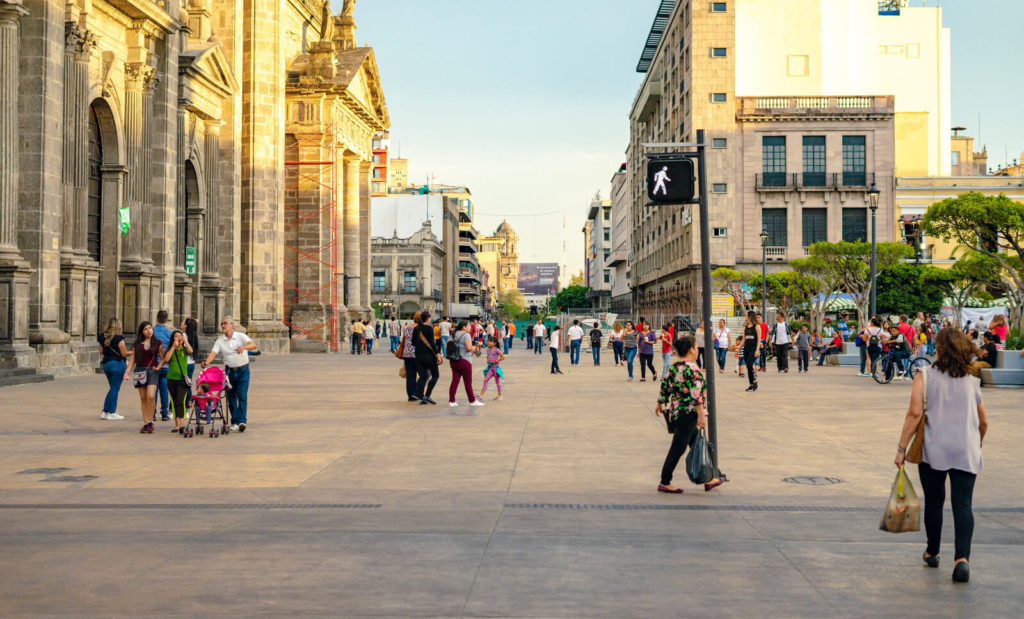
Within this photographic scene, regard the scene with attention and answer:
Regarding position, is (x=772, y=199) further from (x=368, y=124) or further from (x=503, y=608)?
(x=503, y=608)

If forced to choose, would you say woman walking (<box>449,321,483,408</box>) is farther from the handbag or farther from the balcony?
the balcony

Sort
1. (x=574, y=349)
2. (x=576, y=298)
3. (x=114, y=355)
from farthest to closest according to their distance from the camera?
(x=576, y=298), (x=574, y=349), (x=114, y=355)

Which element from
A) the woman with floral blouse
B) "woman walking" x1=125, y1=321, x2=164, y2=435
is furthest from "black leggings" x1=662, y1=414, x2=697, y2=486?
"woman walking" x1=125, y1=321, x2=164, y2=435

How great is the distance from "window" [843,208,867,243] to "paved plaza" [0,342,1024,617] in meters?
54.5

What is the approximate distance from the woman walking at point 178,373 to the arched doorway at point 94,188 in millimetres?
15524

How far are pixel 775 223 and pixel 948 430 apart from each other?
6354cm

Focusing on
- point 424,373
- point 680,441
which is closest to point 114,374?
point 424,373

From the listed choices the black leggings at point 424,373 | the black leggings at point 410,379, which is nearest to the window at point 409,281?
the black leggings at point 410,379

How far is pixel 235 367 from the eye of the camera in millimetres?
13758

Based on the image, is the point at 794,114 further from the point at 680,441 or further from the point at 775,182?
the point at 680,441

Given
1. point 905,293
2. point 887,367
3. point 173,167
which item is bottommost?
point 887,367

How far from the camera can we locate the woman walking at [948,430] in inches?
243

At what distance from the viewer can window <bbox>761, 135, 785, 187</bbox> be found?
222 ft

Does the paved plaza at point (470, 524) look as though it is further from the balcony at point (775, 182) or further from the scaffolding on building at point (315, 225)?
the balcony at point (775, 182)
